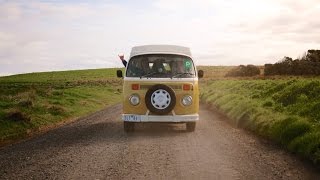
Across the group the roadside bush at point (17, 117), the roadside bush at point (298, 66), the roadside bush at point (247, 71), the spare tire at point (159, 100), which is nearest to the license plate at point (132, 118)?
the spare tire at point (159, 100)

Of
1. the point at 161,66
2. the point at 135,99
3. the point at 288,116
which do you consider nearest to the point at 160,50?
the point at 161,66

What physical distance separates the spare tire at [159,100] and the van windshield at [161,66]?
0.79 m

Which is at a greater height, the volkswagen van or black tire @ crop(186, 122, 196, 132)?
the volkswagen van

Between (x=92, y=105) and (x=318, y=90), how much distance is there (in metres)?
14.3

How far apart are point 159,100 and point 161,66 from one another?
1.39m

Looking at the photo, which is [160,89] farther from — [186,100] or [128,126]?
[128,126]

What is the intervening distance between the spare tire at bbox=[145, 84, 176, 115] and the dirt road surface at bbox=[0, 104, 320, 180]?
769 mm

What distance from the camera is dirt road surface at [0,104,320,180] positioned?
776 cm

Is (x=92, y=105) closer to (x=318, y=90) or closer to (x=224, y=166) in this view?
(x=318, y=90)

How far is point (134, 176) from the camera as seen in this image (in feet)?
24.6

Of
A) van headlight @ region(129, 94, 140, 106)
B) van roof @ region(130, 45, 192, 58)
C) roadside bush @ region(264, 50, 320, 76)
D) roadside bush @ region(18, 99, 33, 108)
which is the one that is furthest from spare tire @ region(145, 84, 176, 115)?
roadside bush @ region(264, 50, 320, 76)

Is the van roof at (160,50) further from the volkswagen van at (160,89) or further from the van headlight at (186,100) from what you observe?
the van headlight at (186,100)

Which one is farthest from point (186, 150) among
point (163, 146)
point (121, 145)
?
→ point (121, 145)

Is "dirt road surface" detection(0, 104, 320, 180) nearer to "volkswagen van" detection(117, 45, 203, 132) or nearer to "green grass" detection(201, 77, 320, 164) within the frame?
"green grass" detection(201, 77, 320, 164)
